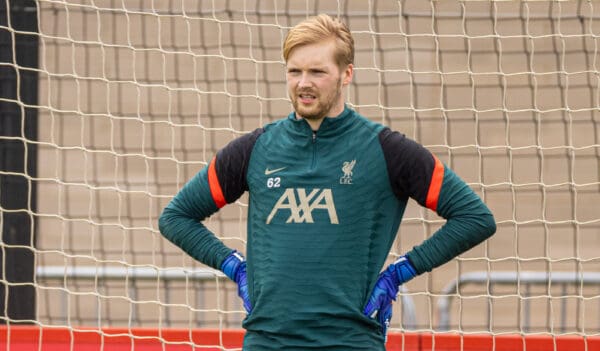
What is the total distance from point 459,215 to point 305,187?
1.39ft

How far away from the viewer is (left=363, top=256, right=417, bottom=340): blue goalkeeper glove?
2.96 m

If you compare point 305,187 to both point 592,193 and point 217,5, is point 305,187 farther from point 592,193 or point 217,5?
point 592,193

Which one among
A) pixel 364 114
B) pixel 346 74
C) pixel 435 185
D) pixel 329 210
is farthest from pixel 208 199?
pixel 364 114

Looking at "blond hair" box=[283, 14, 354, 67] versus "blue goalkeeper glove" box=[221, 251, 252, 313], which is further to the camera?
"blue goalkeeper glove" box=[221, 251, 252, 313]

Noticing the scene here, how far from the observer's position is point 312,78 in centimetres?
289

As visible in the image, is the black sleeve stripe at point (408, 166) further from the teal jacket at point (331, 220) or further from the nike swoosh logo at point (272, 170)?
the nike swoosh logo at point (272, 170)

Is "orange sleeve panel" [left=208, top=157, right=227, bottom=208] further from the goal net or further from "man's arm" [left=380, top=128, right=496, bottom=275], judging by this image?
the goal net

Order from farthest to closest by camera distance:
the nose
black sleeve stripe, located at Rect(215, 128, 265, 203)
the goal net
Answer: the goal net
black sleeve stripe, located at Rect(215, 128, 265, 203)
the nose

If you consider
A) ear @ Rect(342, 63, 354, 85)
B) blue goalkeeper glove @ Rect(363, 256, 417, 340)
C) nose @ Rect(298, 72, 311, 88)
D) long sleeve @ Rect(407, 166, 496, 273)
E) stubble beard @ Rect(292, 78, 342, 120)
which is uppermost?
ear @ Rect(342, 63, 354, 85)

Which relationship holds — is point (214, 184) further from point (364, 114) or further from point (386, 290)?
point (364, 114)

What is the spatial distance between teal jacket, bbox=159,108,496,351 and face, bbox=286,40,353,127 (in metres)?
0.07

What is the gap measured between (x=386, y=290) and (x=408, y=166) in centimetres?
34

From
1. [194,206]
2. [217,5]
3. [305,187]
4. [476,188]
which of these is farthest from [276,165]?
[476,188]

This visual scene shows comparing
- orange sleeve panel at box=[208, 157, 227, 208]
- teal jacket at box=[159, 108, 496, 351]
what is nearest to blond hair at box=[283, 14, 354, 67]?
teal jacket at box=[159, 108, 496, 351]
